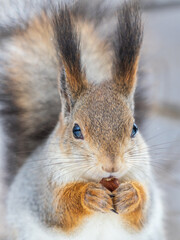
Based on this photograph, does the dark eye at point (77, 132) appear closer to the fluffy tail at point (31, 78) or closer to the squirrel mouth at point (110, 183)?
the squirrel mouth at point (110, 183)

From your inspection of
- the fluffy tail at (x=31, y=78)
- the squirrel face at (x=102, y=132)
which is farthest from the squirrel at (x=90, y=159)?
the fluffy tail at (x=31, y=78)

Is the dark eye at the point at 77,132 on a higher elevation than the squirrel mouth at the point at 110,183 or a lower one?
higher

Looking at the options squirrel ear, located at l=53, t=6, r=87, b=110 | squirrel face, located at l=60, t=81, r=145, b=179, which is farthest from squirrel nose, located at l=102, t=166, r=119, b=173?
squirrel ear, located at l=53, t=6, r=87, b=110

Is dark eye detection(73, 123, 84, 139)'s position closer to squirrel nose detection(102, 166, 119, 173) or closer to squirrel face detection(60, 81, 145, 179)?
squirrel face detection(60, 81, 145, 179)

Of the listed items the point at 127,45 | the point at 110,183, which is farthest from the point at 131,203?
the point at 127,45

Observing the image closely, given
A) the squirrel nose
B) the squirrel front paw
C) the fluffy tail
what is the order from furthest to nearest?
the fluffy tail < the squirrel front paw < the squirrel nose

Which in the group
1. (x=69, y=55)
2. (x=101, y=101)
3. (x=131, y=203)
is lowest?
(x=131, y=203)

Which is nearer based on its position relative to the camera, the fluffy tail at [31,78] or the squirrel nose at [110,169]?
the squirrel nose at [110,169]

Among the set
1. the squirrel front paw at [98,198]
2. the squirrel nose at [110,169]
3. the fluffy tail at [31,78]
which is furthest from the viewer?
the fluffy tail at [31,78]

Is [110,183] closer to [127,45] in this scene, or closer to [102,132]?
[102,132]
